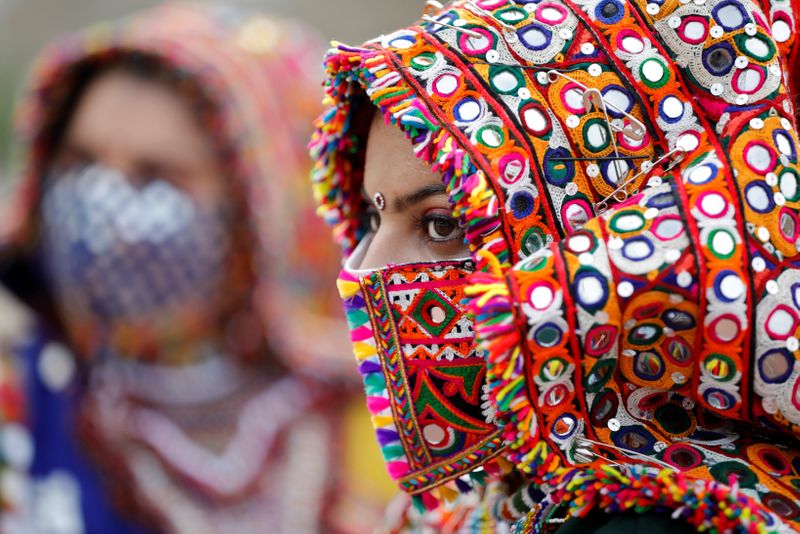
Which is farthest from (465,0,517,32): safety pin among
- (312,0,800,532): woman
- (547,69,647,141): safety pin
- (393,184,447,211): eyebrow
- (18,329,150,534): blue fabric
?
(18,329,150,534): blue fabric

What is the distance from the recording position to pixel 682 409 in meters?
1.43

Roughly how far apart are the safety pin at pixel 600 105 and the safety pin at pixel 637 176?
0.02m

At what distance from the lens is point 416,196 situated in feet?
5.27

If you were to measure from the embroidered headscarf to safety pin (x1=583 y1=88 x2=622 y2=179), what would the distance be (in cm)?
238

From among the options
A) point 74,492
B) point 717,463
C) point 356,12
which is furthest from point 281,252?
point 356,12

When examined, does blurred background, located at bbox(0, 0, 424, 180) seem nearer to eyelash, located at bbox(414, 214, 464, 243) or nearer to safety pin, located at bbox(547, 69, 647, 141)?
eyelash, located at bbox(414, 214, 464, 243)

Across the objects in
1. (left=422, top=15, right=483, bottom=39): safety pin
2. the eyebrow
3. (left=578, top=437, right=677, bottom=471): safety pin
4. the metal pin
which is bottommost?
(left=578, top=437, right=677, bottom=471): safety pin

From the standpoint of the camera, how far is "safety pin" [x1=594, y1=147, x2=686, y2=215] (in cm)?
145

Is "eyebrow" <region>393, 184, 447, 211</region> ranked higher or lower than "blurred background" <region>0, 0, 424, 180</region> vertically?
lower

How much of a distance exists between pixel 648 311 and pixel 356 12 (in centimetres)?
1073

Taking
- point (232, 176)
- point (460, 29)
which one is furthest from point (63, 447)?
point (460, 29)

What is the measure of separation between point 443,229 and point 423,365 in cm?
20

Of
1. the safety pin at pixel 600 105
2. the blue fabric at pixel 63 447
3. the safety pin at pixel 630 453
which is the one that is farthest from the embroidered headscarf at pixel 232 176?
the safety pin at pixel 630 453

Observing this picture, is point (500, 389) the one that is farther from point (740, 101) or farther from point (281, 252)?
point (281, 252)
